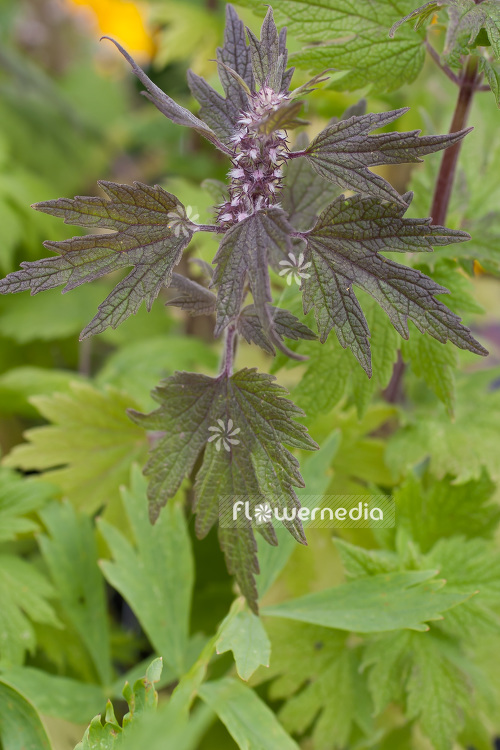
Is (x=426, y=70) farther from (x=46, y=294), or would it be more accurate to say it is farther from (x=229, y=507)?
(x=229, y=507)

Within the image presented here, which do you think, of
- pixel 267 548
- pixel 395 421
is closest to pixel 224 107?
pixel 267 548

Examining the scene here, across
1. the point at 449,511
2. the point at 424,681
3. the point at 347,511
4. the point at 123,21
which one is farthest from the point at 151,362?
the point at 123,21

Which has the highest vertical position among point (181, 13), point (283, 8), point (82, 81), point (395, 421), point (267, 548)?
point (82, 81)

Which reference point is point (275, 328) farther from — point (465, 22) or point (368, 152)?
point (465, 22)

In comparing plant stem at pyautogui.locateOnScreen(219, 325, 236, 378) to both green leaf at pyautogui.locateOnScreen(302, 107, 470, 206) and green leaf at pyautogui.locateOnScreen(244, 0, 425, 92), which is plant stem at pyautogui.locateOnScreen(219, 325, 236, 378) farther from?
green leaf at pyautogui.locateOnScreen(244, 0, 425, 92)

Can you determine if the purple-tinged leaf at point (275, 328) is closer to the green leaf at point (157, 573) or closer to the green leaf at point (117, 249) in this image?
the green leaf at point (117, 249)

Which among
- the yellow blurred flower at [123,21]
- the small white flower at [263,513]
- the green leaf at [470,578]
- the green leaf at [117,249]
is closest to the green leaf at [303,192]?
the green leaf at [117,249]
